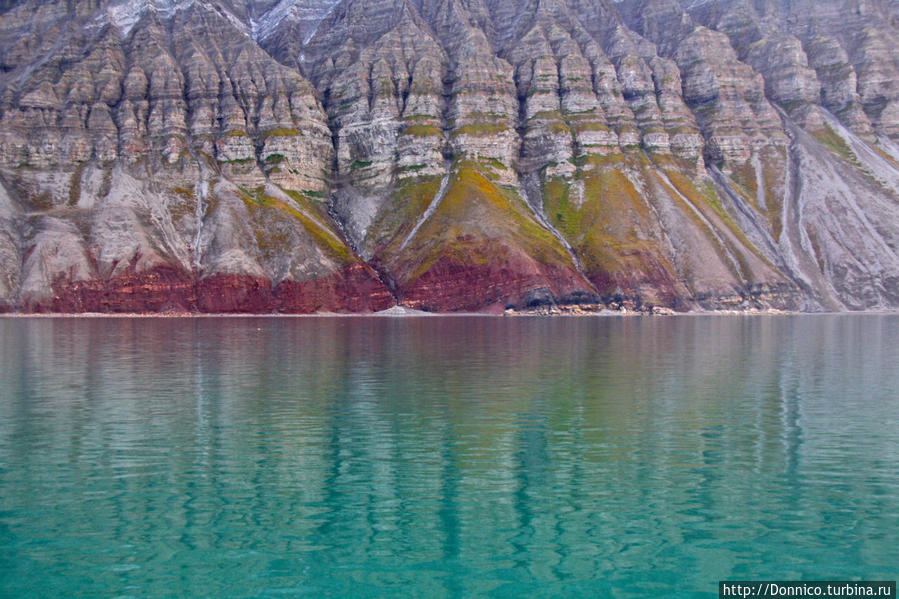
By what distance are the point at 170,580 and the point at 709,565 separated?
16.6 m

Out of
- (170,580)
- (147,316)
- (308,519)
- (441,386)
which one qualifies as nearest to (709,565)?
(308,519)

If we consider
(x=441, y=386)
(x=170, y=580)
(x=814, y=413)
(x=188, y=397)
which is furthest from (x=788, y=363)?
(x=170, y=580)

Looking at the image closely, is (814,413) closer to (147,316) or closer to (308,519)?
(308,519)

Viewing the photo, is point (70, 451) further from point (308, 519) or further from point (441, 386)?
point (441, 386)

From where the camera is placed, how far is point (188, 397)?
53.4 metres

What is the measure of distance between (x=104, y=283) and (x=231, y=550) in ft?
635

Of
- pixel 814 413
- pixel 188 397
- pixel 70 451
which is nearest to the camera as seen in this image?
pixel 70 451

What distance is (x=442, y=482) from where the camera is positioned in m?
31.9

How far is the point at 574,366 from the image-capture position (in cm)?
7244

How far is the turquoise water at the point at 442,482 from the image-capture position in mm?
22859

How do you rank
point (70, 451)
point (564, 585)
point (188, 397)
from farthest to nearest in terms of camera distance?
point (188, 397) < point (70, 451) < point (564, 585)

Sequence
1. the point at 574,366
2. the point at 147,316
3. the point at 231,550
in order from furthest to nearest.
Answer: the point at 147,316, the point at 574,366, the point at 231,550

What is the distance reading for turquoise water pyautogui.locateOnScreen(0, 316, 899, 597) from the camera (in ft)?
75.0

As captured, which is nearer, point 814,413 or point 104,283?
point 814,413
